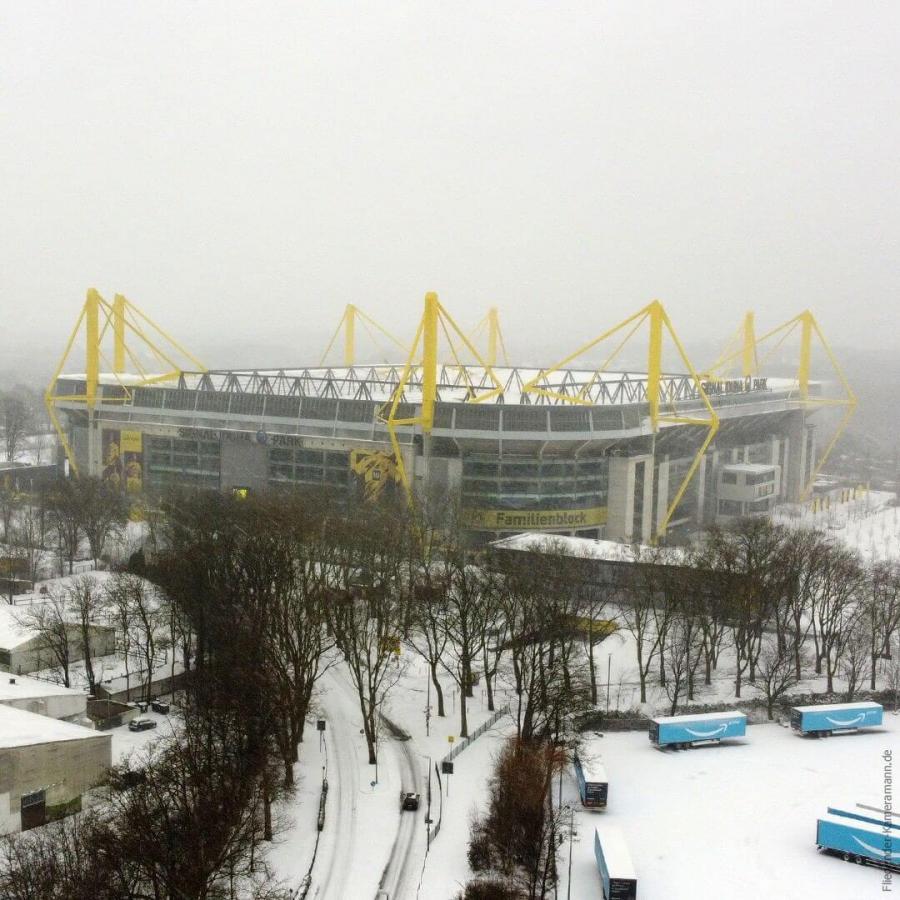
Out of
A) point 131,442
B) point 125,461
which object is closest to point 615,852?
point 131,442

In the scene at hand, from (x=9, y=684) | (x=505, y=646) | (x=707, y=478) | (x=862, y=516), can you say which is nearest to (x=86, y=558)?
(x=9, y=684)

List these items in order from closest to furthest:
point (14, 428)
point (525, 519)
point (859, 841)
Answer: point (859, 841)
point (525, 519)
point (14, 428)

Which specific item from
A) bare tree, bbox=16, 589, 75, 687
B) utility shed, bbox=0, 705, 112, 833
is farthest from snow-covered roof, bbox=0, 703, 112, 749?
bare tree, bbox=16, 589, 75, 687

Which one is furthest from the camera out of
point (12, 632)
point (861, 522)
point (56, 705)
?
point (861, 522)

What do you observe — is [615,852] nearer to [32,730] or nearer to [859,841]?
[859,841]

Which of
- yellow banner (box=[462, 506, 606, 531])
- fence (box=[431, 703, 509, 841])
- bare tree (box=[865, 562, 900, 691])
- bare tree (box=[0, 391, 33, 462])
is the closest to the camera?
fence (box=[431, 703, 509, 841])

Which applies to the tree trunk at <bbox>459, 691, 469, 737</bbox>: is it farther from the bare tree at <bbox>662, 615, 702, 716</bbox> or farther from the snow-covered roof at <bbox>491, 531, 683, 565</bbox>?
the snow-covered roof at <bbox>491, 531, 683, 565</bbox>

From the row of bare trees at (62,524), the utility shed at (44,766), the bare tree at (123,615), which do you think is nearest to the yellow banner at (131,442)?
the row of bare trees at (62,524)
